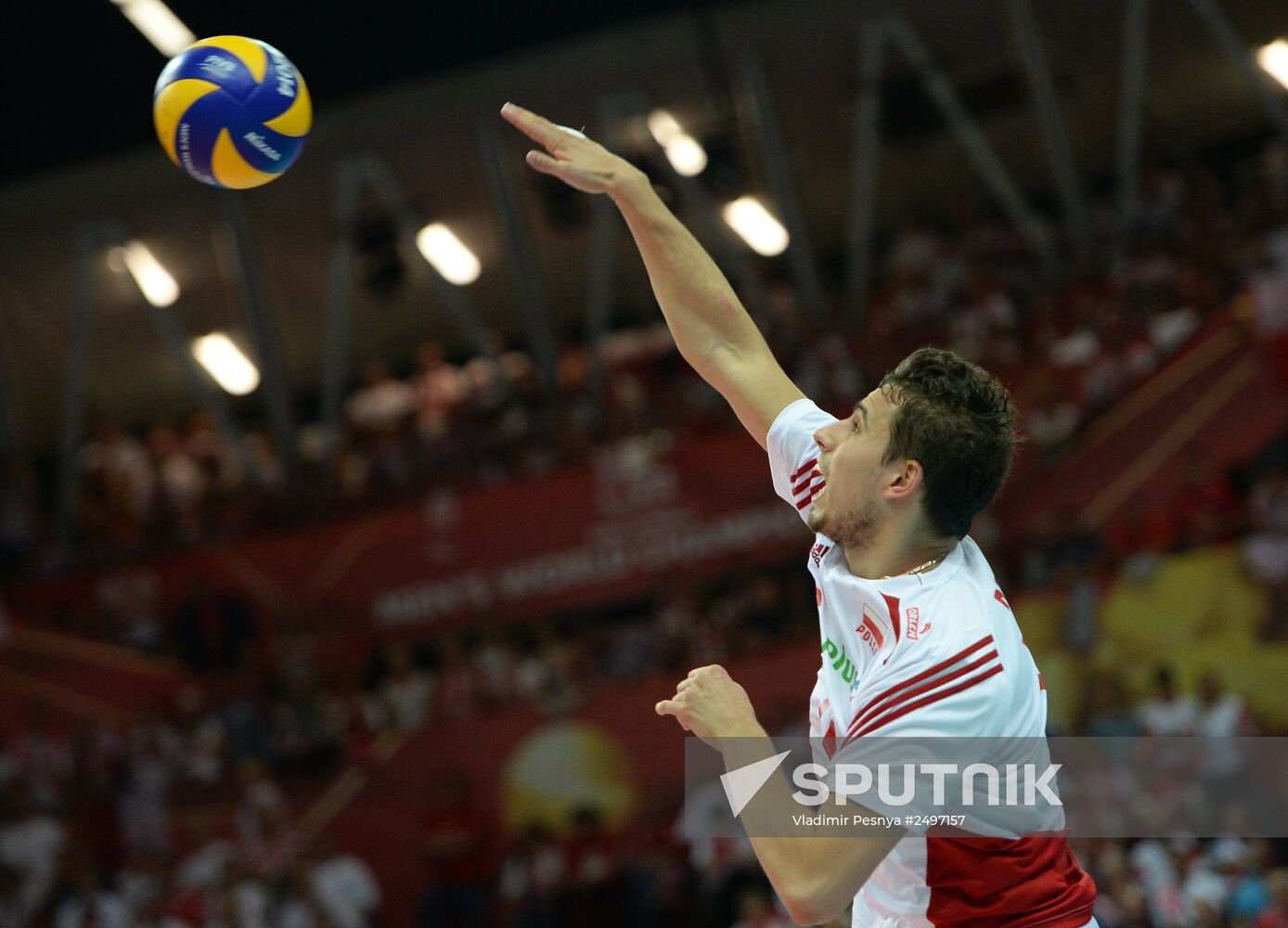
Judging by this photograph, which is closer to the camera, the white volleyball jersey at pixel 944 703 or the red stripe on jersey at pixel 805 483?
the white volleyball jersey at pixel 944 703

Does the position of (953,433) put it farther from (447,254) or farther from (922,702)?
(447,254)

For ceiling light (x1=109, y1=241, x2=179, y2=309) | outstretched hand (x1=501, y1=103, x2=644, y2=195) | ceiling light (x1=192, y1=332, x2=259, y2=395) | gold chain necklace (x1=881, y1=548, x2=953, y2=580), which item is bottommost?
gold chain necklace (x1=881, y1=548, x2=953, y2=580)

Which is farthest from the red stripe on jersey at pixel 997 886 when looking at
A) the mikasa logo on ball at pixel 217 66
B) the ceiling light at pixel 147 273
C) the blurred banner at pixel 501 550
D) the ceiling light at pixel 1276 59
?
the ceiling light at pixel 147 273

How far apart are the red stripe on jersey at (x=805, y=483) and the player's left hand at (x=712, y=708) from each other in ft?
2.45

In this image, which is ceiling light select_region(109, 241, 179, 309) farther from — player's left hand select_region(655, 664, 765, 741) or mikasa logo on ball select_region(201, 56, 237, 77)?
player's left hand select_region(655, 664, 765, 741)

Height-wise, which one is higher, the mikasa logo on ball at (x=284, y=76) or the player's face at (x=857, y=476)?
the mikasa logo on ball at (x=284, y=76)

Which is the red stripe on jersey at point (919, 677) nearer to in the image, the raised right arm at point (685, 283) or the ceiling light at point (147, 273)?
the raised right arm at point (685, 283)

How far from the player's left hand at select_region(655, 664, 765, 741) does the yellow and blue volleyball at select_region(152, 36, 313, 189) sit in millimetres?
3193

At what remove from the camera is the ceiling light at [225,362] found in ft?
83.1

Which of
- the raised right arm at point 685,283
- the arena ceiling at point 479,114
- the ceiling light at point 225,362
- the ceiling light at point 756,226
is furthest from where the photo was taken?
the ceiling light at point 225,362

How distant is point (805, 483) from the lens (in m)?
3.92

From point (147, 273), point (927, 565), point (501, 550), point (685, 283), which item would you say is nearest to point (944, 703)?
point (927, 565)

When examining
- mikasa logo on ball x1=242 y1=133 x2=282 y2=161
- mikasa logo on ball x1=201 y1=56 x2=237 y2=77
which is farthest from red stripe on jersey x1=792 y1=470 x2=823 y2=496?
mikasa logo on ball x1=201 y1=56 x2=237 y2=77

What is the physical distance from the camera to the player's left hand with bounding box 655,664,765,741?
128 inches
